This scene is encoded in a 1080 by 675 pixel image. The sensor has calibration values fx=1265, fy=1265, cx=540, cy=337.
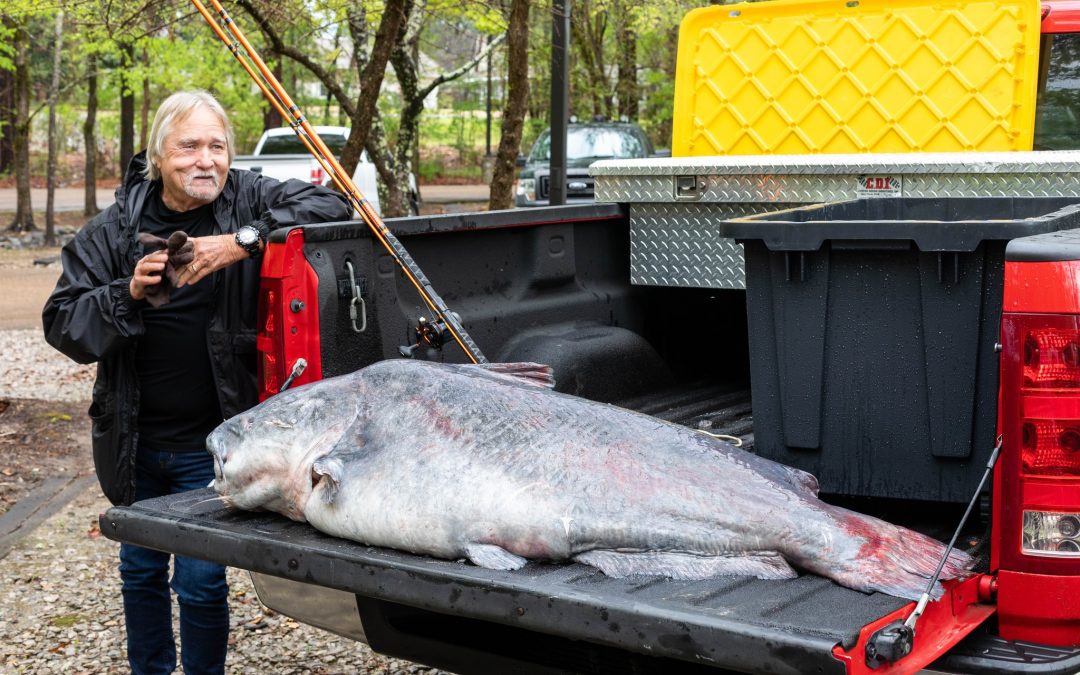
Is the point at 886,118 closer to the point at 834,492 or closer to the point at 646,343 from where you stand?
the point at 646,343

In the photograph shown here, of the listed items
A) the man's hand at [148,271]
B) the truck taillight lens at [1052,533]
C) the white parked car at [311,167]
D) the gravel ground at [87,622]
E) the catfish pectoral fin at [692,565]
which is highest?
the white parked car at [311,167]

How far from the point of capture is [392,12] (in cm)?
786

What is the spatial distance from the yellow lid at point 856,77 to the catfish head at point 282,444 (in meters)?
2.76

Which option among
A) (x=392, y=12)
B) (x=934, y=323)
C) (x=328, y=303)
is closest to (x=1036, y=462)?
(x=934, y=323)

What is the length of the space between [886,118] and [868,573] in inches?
114

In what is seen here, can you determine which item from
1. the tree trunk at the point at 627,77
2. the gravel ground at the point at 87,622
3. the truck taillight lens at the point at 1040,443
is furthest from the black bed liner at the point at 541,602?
the tree trunk at the point at 627,77

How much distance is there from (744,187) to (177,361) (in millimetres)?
1980

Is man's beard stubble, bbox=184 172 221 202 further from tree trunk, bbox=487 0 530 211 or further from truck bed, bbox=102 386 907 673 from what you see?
tree trunk, bbox=487 0 530 211

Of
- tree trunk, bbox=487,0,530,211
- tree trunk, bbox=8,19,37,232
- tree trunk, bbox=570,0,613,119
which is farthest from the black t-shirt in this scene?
tree trunk, bbox=570,0,613,119

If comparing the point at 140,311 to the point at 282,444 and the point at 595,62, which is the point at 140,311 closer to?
the point at 282,444

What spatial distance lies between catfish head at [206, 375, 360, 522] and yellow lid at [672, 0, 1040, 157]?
2756 millimetres

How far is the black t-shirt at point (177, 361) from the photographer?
376 cm

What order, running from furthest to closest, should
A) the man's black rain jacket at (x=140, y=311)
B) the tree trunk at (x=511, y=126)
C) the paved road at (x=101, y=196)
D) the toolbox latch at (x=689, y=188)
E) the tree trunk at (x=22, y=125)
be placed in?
the paved road at (x=101, y=196), the tree trunk at (x=22, y=125), the tree trunk at (x=511, y=126), the toolbox latch at (x=689, y=188), the man's black rain jacket at (x=140, y=311)

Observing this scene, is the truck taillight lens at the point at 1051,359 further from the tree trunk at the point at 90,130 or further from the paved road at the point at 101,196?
the paved road at the point at 101,196
